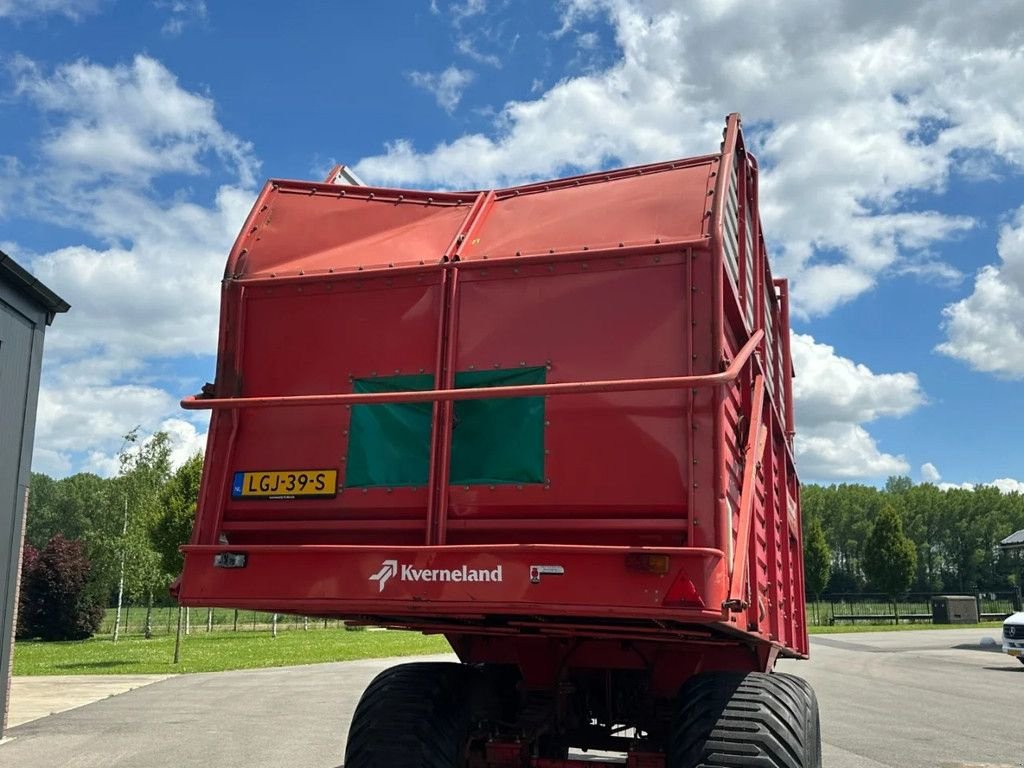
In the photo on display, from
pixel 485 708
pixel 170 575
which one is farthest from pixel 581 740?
pixel 170 575

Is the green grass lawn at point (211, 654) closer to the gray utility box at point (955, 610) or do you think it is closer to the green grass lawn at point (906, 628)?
the green grass lawn at point (906, 628)

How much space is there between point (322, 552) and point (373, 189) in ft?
6.81

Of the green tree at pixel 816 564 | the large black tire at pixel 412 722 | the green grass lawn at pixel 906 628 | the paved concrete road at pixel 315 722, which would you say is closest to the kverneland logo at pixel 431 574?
the large black tire at pixel 412 722

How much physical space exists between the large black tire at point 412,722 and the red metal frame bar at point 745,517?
1.94 m

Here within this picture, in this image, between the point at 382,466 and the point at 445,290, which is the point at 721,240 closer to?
the point at 445,290

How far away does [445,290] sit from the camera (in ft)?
14.1

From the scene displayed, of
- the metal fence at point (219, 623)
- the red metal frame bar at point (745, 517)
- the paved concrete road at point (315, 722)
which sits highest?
the red metal frame bar at point (745, 517)

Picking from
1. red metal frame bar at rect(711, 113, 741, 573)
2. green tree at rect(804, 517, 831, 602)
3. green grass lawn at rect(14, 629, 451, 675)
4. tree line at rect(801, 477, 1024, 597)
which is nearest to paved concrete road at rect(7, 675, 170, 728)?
green grass lawn at rect(14, 629, 451, 675)

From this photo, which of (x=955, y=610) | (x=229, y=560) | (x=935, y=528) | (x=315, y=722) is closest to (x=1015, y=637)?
(x=315, y=722)

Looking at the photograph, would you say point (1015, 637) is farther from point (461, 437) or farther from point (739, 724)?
point (461, 437)

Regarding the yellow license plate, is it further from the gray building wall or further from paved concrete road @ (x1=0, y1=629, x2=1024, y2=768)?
the gray building wall

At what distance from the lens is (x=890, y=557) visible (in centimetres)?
4638

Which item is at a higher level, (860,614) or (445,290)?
(445,290)

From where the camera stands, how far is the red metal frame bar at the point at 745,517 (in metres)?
3.48
